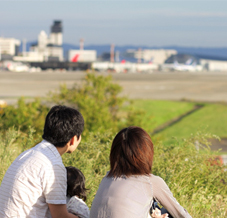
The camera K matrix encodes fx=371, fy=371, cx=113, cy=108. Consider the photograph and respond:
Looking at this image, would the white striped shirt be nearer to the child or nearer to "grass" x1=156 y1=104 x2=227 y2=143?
the child

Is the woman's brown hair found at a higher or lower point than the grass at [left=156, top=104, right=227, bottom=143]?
higher

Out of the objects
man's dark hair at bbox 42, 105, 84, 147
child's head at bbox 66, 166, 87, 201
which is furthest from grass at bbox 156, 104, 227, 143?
man's dark hair at bbox 42, 105, 84, 147

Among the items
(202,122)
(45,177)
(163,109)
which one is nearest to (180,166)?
→ (45,177)

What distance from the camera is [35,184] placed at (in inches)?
101

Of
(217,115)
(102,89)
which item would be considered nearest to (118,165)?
(102,89)

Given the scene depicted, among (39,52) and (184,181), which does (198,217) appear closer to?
(184,181)

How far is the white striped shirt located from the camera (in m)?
2.57

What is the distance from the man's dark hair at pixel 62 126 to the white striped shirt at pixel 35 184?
0.06 m

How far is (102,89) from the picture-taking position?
572 inches

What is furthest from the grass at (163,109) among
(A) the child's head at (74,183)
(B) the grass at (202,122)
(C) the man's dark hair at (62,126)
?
(C) the man's dark hair at (62,126)

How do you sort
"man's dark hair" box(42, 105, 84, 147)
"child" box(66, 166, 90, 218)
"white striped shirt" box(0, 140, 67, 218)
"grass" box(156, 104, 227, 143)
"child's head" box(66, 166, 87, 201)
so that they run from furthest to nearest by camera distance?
"grass" box(156, 104, 227, 143)
"child's head" box(66, 166, 87, 201)
"child" box(66, 166, 90, 218)
"man's dark hair" box(42, 105, 84, 147)
"white striped shirt" box(0, 140, 67, 218)

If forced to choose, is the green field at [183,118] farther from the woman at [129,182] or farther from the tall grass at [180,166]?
the woman at [129,182]

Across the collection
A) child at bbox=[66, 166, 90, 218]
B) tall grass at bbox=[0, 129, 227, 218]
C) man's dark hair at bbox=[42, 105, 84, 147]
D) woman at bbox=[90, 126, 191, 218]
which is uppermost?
man's dark hair at bbox=[42, 105, 84, 147]

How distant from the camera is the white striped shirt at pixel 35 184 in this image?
101 inches
